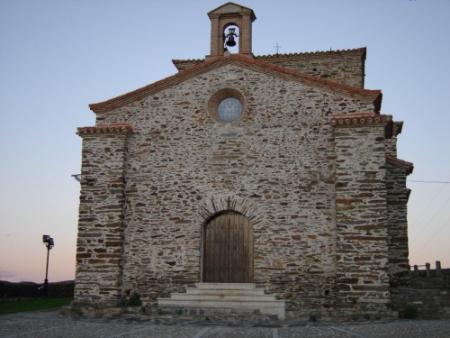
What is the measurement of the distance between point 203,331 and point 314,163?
5.20 metres

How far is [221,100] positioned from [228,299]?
5.13 meters

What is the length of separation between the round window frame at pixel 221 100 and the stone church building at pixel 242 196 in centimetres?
4

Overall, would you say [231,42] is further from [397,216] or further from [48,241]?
[48,241]

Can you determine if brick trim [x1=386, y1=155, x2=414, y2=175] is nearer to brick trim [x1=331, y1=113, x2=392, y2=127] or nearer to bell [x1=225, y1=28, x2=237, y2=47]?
brick trim [x1=331, y1=113, x2=392, y2=127]

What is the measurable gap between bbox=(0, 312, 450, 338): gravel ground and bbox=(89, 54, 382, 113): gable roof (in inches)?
222

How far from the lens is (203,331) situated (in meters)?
9.44

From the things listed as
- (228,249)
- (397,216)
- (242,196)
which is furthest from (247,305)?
(397,216)

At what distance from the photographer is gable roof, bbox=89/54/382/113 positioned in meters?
13.0

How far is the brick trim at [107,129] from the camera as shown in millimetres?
13703

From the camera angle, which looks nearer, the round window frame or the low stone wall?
the low stone wall

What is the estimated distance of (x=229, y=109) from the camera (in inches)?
541

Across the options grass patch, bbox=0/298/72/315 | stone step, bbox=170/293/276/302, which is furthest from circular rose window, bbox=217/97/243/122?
grass patch, bbox=0/298/72/315

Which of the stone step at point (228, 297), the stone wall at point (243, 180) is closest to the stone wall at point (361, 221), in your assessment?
the stone wall at point (243, 180)

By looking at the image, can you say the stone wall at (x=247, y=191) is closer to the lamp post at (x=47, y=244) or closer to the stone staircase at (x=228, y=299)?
the stone staircase at (x=228, y=299)
